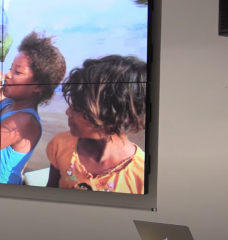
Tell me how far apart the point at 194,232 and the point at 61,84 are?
164cm

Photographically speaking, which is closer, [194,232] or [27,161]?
[194,232]

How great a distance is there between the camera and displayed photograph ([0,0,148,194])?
302 centimetres

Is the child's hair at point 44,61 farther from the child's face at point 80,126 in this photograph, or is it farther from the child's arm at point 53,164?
the child's arm at point 53,164

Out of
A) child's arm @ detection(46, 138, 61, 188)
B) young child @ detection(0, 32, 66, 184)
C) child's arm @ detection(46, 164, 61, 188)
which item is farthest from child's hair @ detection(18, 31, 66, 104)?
child's arm @ detection(46, 164, 61, 188)

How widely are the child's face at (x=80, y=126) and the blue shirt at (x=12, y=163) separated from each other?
1.02ft

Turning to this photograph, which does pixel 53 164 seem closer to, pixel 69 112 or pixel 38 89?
pixel 69 112

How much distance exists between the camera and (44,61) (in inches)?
128

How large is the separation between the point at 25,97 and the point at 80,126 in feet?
1.92

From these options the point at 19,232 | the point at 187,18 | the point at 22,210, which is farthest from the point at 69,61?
the point at 19,232

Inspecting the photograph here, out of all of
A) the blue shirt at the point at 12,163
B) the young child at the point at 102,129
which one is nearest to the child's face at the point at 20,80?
the blue shirt at the point at 12,163

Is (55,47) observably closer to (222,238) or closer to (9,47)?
(9,47)

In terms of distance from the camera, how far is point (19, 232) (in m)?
3.34

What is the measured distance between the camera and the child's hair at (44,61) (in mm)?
3213

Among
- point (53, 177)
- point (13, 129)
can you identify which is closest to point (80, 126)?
point (53, 177)
